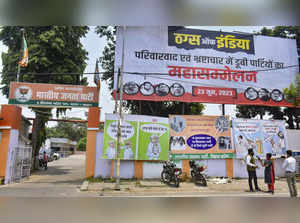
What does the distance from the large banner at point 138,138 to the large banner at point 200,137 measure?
497mm

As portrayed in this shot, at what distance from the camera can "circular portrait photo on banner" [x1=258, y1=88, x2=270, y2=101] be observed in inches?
Result: 508

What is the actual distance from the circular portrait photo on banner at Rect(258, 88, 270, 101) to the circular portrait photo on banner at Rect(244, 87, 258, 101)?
256mm

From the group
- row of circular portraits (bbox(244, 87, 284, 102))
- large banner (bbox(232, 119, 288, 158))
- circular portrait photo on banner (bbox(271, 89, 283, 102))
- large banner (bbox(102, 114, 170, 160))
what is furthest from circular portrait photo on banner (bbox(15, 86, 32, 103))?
circular portrait photo on banner (bbox(271, 89, 283, 102))

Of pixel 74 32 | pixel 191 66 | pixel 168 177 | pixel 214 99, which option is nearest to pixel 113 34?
pixel 74 32

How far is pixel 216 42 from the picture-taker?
1320cm

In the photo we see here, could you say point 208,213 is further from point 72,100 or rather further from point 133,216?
point 72,100

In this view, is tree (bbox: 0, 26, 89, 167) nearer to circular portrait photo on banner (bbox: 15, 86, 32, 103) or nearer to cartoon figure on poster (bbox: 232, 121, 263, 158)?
circular portrait photo on banner (bbox: 15, 86, 32, 103)

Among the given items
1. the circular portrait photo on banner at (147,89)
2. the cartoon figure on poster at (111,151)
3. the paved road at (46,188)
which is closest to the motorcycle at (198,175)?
the cartoon figure on poster at (111,151)

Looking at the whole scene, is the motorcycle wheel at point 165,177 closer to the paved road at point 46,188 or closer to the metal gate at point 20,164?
the paved road at point 46,188

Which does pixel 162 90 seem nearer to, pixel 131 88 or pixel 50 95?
pixel 131 88

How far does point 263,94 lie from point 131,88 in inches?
310

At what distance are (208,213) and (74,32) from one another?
15212mm

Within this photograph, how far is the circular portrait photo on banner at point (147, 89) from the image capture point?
11945mm

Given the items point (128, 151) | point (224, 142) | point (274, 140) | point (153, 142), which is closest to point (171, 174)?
point (153, 142)
